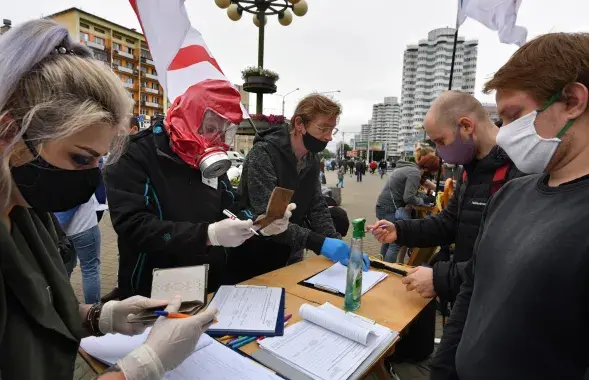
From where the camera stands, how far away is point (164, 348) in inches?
36.4

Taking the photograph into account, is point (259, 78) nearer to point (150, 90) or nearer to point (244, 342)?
point (244, 342)

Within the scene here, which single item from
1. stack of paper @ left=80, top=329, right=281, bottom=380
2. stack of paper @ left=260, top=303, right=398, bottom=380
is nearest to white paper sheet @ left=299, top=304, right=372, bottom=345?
stack of paper @ left=260, top=303, right=398, bottom=380

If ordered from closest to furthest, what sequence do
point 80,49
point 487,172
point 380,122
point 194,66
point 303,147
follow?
point 80,49
point 487,172
point 303,147
point 194,66
point 380,122

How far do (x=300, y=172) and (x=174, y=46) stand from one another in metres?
1.61

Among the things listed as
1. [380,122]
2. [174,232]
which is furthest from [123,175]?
[380,122]

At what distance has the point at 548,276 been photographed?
2.69 ft

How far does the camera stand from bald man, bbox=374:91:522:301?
158cm

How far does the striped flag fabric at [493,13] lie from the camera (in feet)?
10.2

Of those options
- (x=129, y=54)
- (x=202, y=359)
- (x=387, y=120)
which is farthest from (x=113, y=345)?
(x=387, y=120)

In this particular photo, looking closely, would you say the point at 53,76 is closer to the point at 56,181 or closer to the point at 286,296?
the point at 56,181

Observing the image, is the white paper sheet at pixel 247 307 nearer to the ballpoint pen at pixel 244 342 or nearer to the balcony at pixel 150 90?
the ballpoint pen at pixel 244 342

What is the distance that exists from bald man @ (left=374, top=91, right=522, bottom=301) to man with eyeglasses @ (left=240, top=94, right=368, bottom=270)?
1.32 ft

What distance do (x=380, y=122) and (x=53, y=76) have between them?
8776 cm

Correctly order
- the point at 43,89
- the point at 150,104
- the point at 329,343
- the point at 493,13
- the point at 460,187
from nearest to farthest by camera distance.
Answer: the point at 43,89, the point at 329,343, the point at 460,187, the point at 493,13, the point at 150,104
